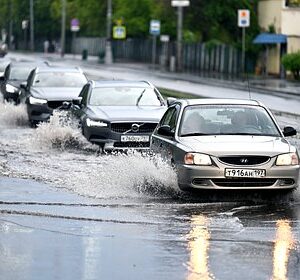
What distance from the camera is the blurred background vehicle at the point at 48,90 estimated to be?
24156mm

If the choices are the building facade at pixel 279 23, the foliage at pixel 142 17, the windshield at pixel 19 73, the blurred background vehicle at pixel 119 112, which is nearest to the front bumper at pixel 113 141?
the blurred background vehicle at pixel 119 112

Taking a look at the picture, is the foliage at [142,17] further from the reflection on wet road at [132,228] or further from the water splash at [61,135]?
the reflection on wet road at [132,228]

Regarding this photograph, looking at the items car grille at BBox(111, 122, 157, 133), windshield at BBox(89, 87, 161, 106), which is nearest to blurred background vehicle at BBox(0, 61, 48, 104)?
windshield at BBox(89, 87, 161, 106)

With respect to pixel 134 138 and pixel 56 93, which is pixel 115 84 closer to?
pixel 134 138

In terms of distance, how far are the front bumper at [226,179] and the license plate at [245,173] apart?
1.5 inches

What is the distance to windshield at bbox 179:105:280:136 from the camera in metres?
13.0

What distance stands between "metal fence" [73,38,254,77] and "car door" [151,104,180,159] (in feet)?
156

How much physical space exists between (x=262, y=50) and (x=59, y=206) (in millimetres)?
52139

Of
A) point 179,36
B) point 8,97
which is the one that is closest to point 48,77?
point 8,97

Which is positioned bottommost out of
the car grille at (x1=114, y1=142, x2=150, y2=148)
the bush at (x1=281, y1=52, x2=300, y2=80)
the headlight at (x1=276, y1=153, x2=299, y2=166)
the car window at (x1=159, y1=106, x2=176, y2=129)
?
the bush at (x1=281, y1=52, x2=300, y2=80)

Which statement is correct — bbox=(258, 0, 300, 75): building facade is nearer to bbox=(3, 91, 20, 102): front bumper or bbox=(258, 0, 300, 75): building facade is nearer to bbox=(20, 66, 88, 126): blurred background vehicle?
bbox=(3, 91, 20, 102): front bumper

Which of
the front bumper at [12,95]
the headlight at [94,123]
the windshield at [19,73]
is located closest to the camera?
the headlight at [94,123]

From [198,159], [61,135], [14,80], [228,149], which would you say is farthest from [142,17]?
[198,159]

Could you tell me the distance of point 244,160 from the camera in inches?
473
